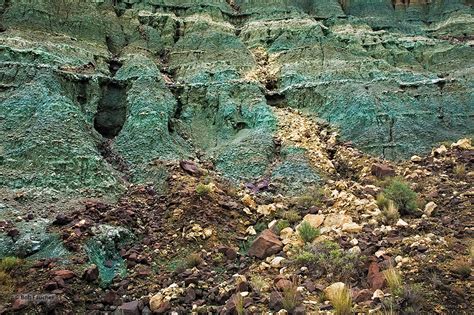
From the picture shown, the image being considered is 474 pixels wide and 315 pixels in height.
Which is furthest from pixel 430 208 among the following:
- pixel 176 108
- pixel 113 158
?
pixel 176 108

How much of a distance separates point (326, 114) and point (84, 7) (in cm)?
1575

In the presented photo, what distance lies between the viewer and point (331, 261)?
29.6 feet

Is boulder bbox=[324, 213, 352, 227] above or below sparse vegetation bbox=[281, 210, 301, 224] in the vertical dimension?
above

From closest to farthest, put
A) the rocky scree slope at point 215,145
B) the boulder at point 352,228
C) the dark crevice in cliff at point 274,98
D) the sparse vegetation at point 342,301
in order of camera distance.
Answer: the sparse vegetation at point 342,301, the rocky scree slope at point 215,145, the boulder at point 352,228, the dark crevice in cliff at point 274,98

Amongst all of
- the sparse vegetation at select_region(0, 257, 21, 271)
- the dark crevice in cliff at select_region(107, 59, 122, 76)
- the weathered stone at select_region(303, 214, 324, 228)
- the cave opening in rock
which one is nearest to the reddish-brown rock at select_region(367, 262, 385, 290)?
the weathered stone at select_region(303, 214, 324, 228)

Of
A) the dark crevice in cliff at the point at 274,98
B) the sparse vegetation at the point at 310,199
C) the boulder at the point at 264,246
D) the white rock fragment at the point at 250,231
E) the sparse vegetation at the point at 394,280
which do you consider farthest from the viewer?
the dark crevice in cliff at the point at 274,98

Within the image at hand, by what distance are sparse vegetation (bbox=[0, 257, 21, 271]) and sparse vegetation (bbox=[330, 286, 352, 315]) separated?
22.1ft

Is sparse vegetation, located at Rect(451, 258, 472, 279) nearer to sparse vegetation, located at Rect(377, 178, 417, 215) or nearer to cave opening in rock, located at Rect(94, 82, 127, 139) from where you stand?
sparse vegetation, located at Rect(377, 178, 417, 215)

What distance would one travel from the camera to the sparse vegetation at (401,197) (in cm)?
1159

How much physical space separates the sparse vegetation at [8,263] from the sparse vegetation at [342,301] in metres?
6.74

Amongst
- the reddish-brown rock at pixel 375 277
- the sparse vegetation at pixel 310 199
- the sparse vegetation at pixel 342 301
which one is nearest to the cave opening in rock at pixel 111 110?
the sparse vegetation at pixel 310 199

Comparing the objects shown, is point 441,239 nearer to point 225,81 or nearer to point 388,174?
point 388,174

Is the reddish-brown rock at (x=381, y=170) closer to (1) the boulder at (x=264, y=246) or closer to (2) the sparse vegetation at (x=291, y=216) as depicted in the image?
(2) the sparse vegetation at (x=291, y=216)

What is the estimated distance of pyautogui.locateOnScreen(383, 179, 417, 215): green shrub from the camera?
1158cm
